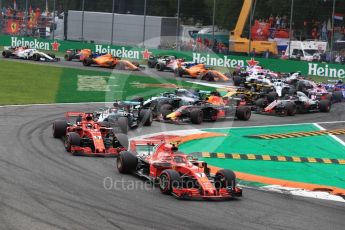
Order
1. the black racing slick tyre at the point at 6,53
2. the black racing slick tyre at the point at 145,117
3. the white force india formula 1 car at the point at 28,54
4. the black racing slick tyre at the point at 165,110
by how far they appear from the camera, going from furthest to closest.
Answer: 1. the black racing slick tyre at the point at 6,53
2. the white force india formula 1 car at the point at 28,54
3. the black racing slick tyre at the point at 165,110
4. the black racing slick tyre at the point at 145,117

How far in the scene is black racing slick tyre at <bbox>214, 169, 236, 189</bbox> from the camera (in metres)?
15.0

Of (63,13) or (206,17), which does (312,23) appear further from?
(63,13)

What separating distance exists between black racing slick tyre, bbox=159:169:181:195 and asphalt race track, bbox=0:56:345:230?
173 millimetres

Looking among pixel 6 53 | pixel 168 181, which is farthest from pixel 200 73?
pixel 168 181

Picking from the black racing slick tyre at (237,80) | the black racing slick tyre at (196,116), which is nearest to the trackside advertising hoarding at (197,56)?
the black racing slick tyre at (237,80)

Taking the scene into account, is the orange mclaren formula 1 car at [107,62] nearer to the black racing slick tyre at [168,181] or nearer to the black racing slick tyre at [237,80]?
the black racing slick tyre at [237,80]

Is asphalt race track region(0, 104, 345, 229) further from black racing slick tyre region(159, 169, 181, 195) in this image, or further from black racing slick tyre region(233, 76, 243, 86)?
black racing slick tyre region(233, 76, 243, 86)

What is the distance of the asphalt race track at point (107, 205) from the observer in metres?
12.4

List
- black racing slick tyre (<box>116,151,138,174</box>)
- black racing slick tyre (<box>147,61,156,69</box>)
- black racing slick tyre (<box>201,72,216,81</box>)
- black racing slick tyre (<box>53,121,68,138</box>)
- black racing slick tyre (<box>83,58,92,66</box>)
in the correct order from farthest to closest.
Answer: black racing slick tyre (<box>147,61,156,69</box>) < black racing slick tyre (<box>83,58,92,66</box>) < black racing slick tyre (<box>201,72,216,81</box>) < black racing slick tyre (<box>53,121,68,138</box>) < black racing slick tyre (<box>116,151,138,174</box>)

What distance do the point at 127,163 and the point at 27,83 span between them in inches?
958

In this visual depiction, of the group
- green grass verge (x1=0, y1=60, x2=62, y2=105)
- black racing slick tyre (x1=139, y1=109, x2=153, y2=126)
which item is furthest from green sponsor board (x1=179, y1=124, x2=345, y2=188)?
green grass verge (x1=0, y1=60, x2=62, y2=105)

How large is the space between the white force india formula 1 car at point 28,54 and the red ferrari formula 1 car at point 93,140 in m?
35.2

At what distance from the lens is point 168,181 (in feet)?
48.1

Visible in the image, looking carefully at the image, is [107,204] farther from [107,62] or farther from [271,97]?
[107,62]
